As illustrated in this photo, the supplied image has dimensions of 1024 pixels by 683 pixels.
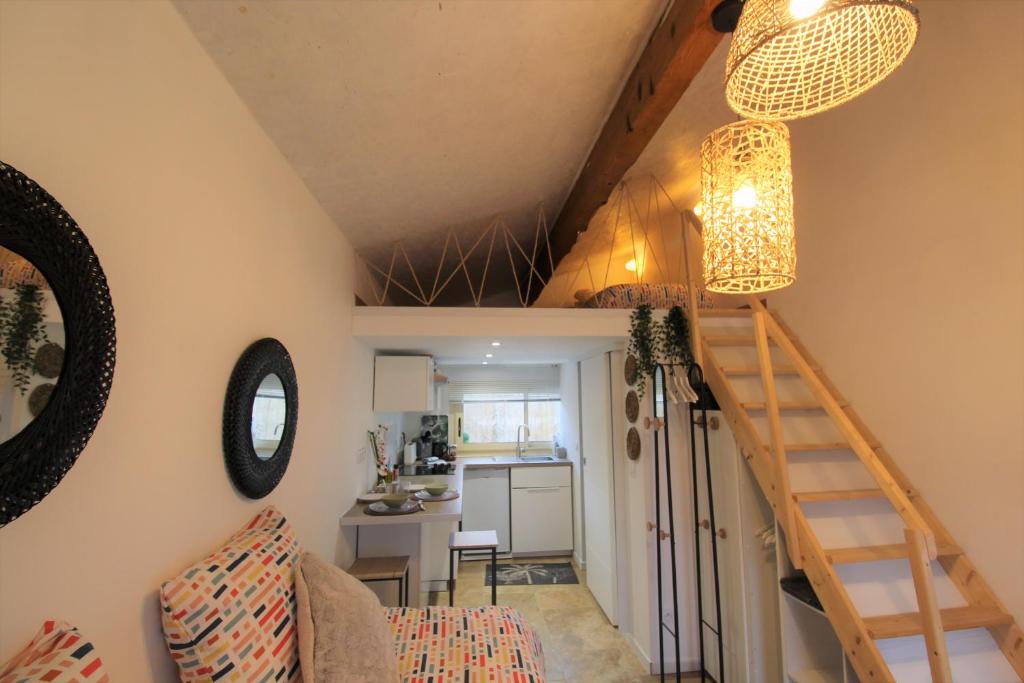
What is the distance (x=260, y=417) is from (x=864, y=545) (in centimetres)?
266

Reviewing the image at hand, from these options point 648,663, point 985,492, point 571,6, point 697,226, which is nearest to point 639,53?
point 571,6

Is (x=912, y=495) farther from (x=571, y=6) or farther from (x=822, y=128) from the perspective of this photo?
(x=571, y=6)

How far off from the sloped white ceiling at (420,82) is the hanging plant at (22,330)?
82 cm

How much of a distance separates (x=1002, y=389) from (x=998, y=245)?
0.60 metres

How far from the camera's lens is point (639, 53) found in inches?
68.1

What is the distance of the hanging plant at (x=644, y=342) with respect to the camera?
288cm

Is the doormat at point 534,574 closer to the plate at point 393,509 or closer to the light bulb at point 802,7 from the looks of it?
the plate at point 393,509

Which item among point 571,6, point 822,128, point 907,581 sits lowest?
point 907,581

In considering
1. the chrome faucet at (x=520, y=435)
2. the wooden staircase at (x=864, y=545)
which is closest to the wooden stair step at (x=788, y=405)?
the wooden staircase at (x=864, y=545)

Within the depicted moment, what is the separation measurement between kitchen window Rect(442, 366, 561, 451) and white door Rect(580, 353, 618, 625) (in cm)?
147

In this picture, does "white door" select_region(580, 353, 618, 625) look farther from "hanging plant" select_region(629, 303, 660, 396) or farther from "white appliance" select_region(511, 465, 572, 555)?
"white appliance" select_region(511, 465, 572, 555)

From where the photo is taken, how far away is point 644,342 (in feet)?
9.55

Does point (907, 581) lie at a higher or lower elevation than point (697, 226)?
lower

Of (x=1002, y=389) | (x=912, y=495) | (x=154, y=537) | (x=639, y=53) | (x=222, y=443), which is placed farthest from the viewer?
(x=912, y=495)
